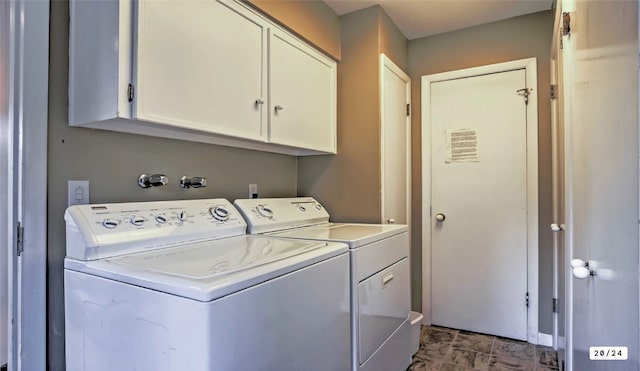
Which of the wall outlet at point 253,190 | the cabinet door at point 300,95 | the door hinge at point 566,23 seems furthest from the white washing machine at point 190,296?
the door hinge at point 566,23

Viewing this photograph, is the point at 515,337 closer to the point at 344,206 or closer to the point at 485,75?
the point at 344,206

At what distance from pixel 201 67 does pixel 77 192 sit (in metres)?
0.66

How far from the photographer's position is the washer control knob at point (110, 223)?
1.17m

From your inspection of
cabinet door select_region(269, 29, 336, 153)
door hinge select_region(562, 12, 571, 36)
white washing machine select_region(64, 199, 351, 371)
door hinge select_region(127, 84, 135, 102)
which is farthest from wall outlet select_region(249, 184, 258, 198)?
door hinge select_region(562, 12, 571, 36)

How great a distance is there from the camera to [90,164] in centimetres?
130

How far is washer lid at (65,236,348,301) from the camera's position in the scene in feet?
2.77

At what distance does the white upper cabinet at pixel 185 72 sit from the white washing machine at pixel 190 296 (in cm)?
35

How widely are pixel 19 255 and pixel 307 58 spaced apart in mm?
1649

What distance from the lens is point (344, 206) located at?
2.36 meters

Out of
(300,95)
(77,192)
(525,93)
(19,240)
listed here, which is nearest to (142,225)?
(77,192)

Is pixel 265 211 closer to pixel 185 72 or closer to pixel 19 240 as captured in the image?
pixel 185 72

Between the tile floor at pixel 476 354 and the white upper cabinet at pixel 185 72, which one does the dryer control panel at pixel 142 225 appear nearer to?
the white upper cabinet at pixel 185 72

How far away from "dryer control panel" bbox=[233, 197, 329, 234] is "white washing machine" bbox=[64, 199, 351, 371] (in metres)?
0.29

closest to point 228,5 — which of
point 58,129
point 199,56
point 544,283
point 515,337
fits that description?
point 199,56
